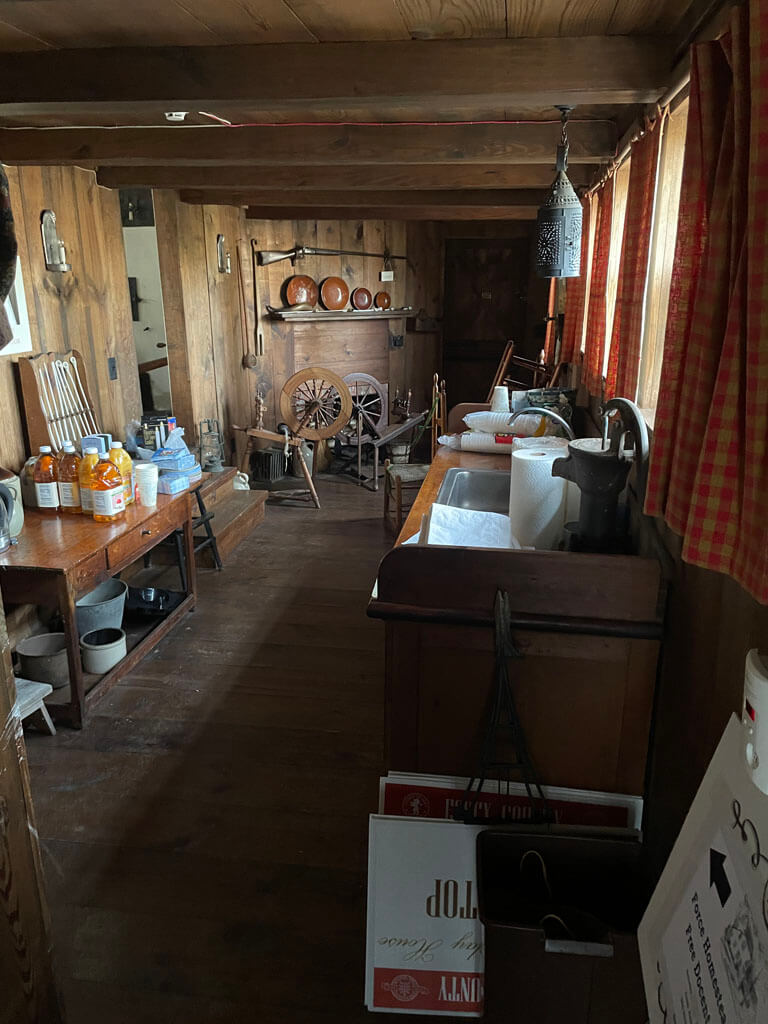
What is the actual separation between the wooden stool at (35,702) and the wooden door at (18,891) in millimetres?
1353

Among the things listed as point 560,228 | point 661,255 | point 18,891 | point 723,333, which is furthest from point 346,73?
point 18,891

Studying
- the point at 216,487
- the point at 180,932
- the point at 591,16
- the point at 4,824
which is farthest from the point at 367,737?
the point at 216,487

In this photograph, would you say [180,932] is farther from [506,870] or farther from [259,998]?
[506,870]

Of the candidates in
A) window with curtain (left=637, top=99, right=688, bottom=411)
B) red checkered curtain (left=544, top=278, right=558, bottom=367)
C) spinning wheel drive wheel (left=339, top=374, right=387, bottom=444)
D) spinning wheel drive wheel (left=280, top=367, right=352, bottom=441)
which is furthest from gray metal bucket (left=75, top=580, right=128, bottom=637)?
spinning wheel drive wheel (left=339, top=374, right=387, bottom=444)

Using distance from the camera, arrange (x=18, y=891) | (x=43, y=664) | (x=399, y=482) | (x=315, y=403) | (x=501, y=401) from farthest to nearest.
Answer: (x=315, y=403) < (x=399, y=482) < (x=501, y=401) < (x=43, y=664) < (x=18, y=891)

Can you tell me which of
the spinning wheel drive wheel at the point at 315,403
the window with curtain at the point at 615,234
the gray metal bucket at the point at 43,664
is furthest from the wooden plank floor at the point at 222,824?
the spinning wheel drive wheel at the point at 315,403

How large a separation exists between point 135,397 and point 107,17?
8.72 ft

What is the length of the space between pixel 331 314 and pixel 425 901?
5.73 meters

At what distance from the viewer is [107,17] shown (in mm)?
1757

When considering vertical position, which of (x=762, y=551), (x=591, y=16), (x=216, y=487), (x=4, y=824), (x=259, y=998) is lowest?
(x=259, y=998)

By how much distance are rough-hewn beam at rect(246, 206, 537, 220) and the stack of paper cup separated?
353cm

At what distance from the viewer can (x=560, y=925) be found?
49.8 inches

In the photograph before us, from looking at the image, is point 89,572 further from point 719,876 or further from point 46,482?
point 719,876

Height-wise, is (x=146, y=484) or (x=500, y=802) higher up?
(x=146, y=484)
